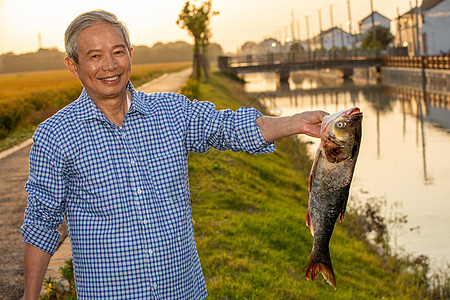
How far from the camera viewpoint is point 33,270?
2.47 metres

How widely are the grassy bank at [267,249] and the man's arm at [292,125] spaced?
3033 millimetres

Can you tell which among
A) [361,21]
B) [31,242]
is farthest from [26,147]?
[361,21]

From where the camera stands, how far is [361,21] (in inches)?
3590

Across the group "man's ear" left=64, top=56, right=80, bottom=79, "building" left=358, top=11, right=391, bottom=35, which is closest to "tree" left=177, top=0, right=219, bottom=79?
"man's ear" left=64, top=56, right=80, bottom=79

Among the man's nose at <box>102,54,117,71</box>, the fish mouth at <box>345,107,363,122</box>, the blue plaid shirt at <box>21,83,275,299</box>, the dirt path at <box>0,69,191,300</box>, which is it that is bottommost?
the dirt path at <box>0,69,191,300</box>

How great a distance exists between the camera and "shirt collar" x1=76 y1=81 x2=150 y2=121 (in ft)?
8.04

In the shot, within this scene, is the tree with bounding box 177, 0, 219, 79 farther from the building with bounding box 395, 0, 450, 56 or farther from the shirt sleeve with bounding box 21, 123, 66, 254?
the shirt sleeve with bounding box 21, 123, 66, 254

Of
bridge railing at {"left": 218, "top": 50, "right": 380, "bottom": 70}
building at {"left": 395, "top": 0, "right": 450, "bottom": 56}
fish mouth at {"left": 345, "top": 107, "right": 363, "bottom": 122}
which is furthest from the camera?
building at {"left": 395, "top": 0, "right": 450, "bottom": 56}

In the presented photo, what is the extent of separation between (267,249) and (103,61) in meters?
4.68

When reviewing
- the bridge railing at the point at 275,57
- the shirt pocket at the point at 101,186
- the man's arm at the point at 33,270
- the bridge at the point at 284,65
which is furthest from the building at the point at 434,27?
the man's arm at the point at 33,270

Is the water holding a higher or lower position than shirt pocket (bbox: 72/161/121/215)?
lower

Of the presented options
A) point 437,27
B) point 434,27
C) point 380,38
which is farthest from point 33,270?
point 380,38

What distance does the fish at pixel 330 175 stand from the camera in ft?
6.48

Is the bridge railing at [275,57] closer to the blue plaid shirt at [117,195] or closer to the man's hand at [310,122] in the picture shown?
the blue plaid shirt at [117,195]
